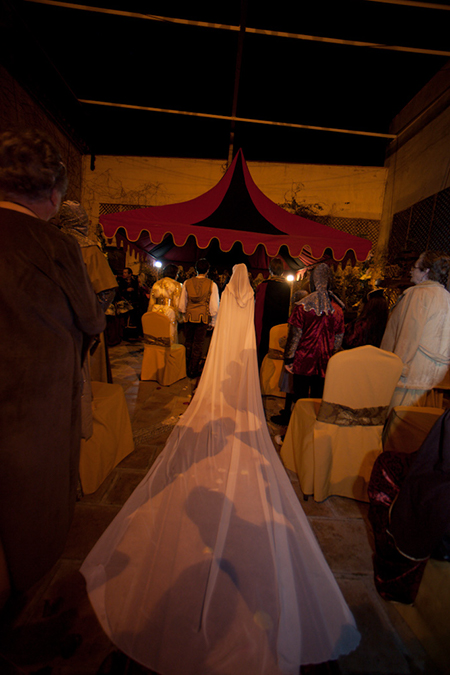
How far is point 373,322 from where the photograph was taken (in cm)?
454

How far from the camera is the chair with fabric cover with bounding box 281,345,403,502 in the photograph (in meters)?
1.82

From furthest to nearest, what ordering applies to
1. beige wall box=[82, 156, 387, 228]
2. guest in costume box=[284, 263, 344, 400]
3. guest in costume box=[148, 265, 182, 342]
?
beige wall box=[82, 156, 387, 228] < guest in costume box=[148, 265, 182, 342] < guest in costume box=[284, 263, 344, 400]

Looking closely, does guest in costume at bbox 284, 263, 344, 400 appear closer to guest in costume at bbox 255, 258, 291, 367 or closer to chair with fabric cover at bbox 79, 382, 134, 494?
guest in costume at bbox 255, 258, 291, 367

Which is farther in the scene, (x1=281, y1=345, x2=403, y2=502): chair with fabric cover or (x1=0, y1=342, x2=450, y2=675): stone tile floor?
(x1=281, y1=345, x2=403, y2=502): chair with fabric cover

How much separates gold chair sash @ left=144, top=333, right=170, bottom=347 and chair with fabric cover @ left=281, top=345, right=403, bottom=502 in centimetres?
263

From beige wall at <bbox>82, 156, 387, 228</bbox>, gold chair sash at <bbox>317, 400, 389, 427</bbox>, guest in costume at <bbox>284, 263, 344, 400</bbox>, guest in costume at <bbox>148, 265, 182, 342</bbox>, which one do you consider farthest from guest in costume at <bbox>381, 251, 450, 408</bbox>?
beige wall at <bbox>82, 156, 387, 228</bbox>

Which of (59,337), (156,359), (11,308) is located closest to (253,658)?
(59,337)

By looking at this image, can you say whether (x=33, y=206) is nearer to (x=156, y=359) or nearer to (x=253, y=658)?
(x=253, y=658)

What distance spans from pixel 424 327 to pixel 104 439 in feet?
9.63

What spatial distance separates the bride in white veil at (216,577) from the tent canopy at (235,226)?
8.86ft

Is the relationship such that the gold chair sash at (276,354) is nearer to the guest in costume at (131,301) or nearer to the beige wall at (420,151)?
the guest in costume at (131,301)

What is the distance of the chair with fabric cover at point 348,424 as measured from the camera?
71.8 inches

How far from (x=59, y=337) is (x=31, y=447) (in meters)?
0.44

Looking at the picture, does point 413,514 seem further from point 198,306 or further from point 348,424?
point 198,306
